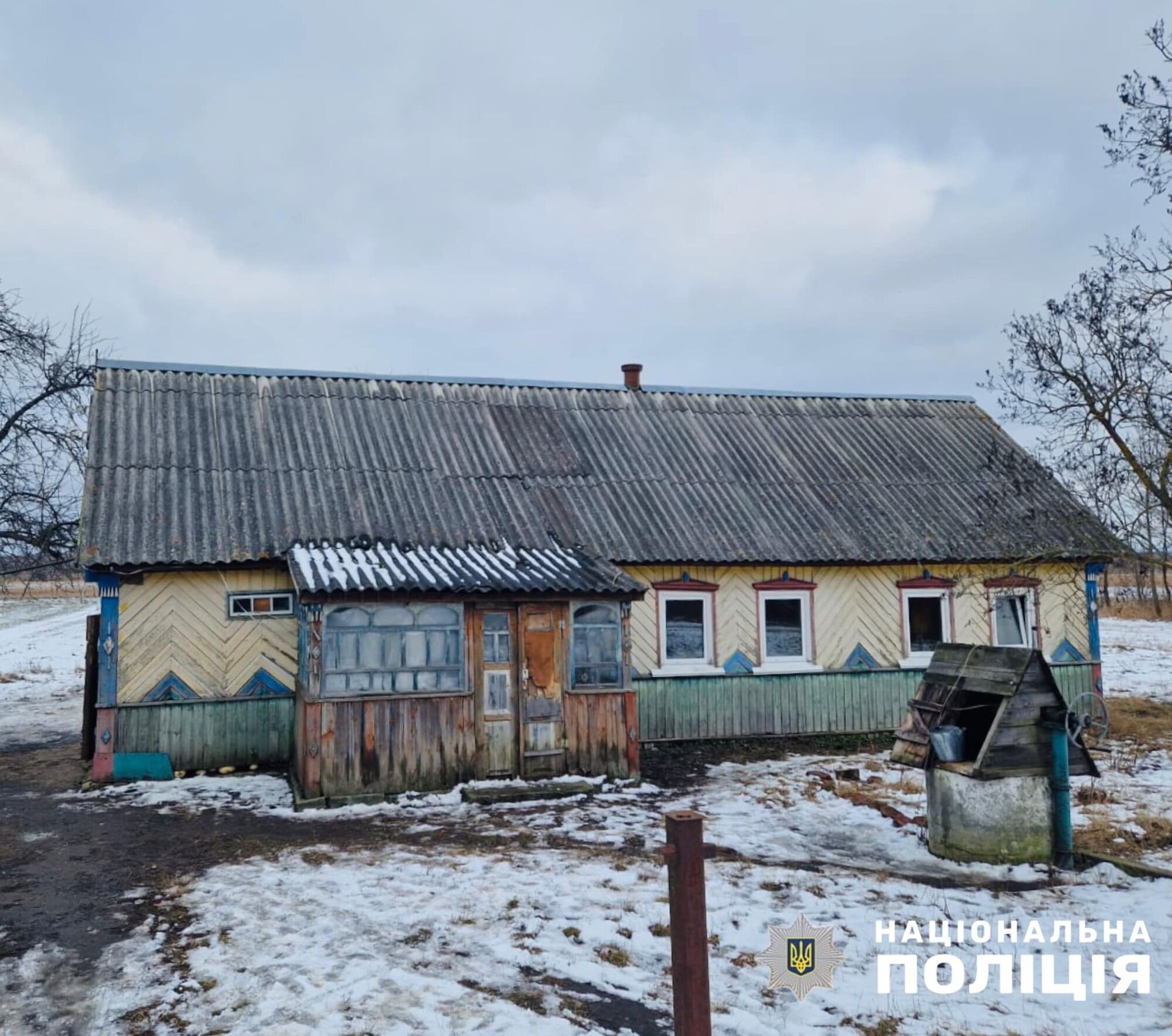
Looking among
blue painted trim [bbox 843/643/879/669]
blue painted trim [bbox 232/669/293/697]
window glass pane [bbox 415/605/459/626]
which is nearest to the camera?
window glass pane [bbox 415/605/459/626]

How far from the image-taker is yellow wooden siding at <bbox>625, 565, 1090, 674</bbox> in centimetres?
1360

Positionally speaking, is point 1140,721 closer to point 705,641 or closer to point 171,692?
point 705,641

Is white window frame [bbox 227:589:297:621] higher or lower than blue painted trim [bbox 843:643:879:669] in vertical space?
higher

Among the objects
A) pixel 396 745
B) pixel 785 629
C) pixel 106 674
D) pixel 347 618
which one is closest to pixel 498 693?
pixel 396 745

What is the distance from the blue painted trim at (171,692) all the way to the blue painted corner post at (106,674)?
0.40 metres

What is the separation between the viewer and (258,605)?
39.3 feet

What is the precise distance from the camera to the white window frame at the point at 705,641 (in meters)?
13.5

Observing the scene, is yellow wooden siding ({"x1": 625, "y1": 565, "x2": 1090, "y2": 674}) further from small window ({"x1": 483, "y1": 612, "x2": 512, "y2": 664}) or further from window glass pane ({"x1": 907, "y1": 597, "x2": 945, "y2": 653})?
small window ({"x1": 483, "y1": 612, "x2": 512, "y2": 664})

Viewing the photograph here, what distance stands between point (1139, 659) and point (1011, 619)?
12.0 metres

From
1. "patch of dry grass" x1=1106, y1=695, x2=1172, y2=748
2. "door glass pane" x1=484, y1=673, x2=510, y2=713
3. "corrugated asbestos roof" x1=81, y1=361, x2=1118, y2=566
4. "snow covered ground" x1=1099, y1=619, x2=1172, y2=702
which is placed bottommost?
"patch of dry grass" x1=1106, y1=695, x2=1172, y2=748

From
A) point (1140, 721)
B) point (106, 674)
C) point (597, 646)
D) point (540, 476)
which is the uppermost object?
point (540, 476)

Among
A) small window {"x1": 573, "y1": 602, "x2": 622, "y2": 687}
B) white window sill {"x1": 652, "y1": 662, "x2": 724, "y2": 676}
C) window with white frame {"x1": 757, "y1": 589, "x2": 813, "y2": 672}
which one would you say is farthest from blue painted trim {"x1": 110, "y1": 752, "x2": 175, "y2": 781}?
window with white frame {"x1": 757, "y1": 589, "x2": 813, "y2": 672}

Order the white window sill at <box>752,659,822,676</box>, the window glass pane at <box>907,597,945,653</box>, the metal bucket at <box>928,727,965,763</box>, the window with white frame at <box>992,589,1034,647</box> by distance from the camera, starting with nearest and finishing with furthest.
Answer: the metal bucket at <box>928,727,965,763</box>
the white window sill at <box>752,659,822,676</box>
the window glass pane at <box>907,597,945,653</box>
the window with white frame at <box>992,589,1034,647</box>

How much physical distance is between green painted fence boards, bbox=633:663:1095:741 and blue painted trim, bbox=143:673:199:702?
6129mm
